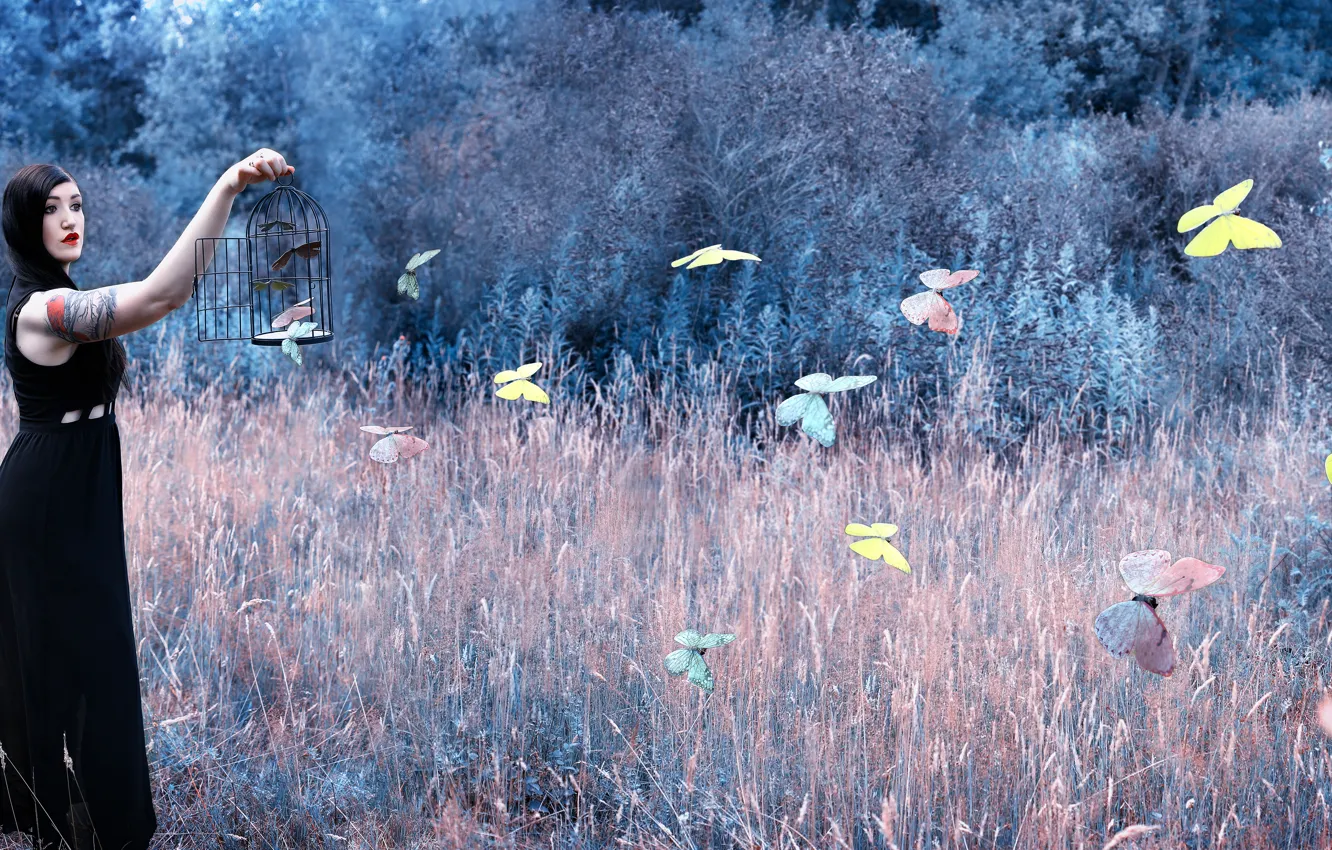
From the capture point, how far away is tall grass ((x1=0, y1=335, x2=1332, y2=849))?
8.27ft

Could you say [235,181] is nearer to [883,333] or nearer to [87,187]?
[883,333]

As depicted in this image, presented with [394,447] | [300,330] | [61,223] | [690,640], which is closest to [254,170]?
[300,330]

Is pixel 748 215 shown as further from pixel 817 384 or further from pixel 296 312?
pixel 817 384

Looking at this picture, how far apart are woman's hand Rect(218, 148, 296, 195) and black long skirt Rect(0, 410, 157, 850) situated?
686 mm

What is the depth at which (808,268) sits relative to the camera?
6355mm

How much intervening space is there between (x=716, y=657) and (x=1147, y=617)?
1.29 m

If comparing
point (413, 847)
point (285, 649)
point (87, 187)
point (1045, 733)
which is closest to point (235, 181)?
point (413, 847)

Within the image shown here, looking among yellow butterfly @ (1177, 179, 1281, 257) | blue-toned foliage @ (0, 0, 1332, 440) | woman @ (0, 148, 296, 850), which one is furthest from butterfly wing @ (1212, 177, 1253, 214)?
blue-toned foliage @ (0, 0, 1332, 440)

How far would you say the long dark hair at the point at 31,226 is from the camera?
7.41 ft

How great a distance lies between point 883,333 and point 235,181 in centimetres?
434

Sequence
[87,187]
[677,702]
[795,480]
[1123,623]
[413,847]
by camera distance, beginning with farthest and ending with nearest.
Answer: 1. [87,187]
2. [795,480]
3. [677,702]
4. [413,847]
5. [1123,623]

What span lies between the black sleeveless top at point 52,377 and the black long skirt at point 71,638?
33 millimetres

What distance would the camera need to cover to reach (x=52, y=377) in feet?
7.56

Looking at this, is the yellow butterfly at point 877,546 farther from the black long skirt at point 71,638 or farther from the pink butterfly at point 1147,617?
the black long skirt at point 71,638
